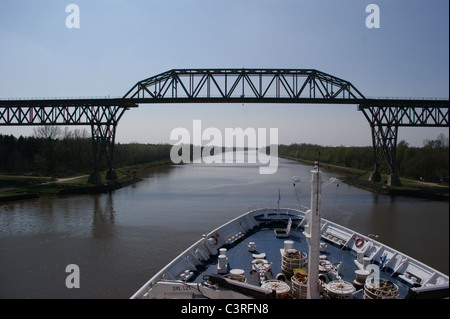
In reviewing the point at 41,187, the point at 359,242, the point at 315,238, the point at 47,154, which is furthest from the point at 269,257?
the point at 47,154

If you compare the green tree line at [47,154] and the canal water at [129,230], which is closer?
the canal water at [129,230]

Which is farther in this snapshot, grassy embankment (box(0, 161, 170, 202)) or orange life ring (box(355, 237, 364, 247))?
grassy embankment (box(0, 161, 170, 202))

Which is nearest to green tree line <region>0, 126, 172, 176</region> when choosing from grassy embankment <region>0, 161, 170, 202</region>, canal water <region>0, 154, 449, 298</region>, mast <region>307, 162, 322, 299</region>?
grassy embankment <region>0, 161, 170, 202</region>

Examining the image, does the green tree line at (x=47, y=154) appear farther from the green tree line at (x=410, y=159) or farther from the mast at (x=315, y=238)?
the mast at (x=315, y=238)

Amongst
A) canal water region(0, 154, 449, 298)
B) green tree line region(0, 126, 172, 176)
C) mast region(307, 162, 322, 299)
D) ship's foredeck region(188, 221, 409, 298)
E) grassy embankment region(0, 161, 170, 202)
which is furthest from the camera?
green tree line region(0, 126, 172, 176)

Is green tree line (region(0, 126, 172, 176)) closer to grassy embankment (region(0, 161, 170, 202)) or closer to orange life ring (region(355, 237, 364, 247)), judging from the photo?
grassy embankment (region(0, 161, 170, 202))

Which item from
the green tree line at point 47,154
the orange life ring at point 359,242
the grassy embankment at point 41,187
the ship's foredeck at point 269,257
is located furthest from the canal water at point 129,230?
the green tree line at point 47,154
